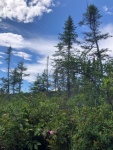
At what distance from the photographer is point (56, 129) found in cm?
397

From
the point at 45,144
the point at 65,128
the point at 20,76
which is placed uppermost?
the point at 20,76

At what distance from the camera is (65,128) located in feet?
13.3

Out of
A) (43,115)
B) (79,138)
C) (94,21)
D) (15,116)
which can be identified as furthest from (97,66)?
(94,21)

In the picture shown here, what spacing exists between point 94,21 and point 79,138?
80.8ft

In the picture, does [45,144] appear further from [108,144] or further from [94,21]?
[94,21]

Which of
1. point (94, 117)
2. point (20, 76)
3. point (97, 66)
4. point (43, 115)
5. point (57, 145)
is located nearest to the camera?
point (94, 117)

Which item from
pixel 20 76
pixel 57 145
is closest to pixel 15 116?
pixel 57 145

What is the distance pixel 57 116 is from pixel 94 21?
78.1 ft

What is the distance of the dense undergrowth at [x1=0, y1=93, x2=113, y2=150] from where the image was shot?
3.44 metres

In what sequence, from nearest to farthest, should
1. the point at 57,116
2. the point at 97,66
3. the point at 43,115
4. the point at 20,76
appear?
the point at 57,116 < the point at 43,115 < the point at 97,66 < the point at 20,76

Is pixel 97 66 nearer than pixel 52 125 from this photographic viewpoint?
No

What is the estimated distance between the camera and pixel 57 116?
174 inches

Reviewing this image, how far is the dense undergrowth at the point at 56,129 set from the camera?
11.3 ft

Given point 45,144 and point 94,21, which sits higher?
point 94,21
